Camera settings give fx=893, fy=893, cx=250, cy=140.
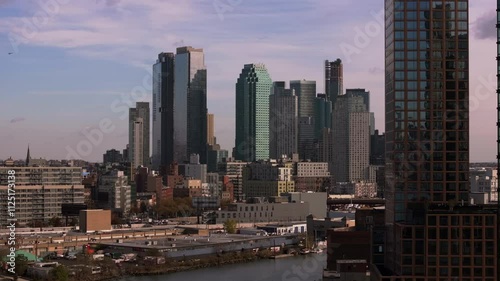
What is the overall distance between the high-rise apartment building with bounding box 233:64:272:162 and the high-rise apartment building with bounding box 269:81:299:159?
63cm

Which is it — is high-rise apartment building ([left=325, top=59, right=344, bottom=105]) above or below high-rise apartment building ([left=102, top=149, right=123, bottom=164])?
above

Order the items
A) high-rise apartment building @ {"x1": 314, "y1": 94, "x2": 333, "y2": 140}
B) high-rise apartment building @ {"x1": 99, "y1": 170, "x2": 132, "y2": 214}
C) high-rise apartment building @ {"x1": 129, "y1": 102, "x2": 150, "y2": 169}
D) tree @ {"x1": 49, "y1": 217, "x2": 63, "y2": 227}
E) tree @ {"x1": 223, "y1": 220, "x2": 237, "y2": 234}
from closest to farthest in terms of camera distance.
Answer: tree @ {"x1": 223, "y1": 220, "x2": 237, "y2": 234}, tree @ {"x1": 49, "y1": 217, "x2": 63, "y2": 227}, high-rise apartment building @ {"x1": 99, "y1": 170, "x2": 132, "y2": 214}, high-rise apartment building @ {"x1": 129, "y1": 102, "x2": 150, "y2": 169}, high-rise apartment building @ {"x1": 314, "y1": 94, "x2": 333, "y2": 140}

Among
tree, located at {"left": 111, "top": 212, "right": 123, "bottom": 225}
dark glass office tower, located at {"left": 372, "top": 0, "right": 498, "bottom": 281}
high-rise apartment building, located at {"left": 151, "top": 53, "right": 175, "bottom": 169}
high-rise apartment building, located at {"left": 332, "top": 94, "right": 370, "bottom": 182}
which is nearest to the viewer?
dark glass office tower, located at {"left": 372, "top": 0, "right": 498, "bottom": 281}

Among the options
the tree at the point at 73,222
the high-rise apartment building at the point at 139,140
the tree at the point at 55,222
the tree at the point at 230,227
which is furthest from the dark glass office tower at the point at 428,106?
the high-rise apartment building at the point at 139,140

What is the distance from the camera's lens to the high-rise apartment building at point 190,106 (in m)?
90.2

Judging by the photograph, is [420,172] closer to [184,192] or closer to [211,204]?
[211,204]

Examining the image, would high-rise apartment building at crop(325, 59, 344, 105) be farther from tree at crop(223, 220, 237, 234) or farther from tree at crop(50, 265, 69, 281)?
tree at crop(50, 265, 69, 281)

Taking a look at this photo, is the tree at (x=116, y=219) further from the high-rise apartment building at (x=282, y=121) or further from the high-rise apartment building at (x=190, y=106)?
the high-rise apartment building at (x=282, y=121)

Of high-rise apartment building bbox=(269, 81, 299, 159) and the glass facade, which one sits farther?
high-rise apartment building bbox=(269, 81, 299, 159)

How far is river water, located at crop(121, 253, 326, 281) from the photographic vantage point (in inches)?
945

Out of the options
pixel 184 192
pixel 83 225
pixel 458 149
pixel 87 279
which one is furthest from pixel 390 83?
pixel 184 192

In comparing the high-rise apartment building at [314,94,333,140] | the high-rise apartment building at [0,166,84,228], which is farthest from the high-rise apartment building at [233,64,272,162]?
the high-rise apartment building at [0,166,84,228]

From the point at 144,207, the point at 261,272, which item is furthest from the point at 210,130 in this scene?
the point at 261,272

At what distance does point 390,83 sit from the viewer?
60.5 ft
